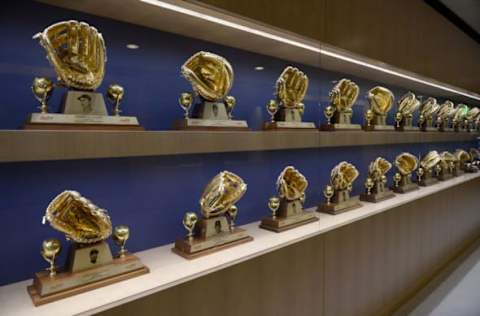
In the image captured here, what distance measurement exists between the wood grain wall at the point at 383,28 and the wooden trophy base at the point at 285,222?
2.30 feet

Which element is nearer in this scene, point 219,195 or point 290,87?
point 219,195

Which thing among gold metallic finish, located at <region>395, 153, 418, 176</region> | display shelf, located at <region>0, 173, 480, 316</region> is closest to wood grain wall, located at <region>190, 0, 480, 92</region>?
gold metallic finish, located at <region>395, 153, 418, 176</region>

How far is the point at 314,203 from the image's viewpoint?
1.71 m

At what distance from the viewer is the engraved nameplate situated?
29.3 inches

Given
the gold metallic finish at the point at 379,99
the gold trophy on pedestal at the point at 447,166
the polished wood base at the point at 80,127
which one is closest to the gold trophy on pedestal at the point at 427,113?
the gold trophy on pedestal at the point at 447,166

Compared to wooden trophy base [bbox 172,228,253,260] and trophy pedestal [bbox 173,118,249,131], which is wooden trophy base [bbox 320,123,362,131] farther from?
wooden trophy base [bbox 172,228,253,260]

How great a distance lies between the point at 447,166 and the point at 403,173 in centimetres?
85

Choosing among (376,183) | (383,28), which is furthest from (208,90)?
(376,183)

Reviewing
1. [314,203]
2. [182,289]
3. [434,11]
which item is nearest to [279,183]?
[314,203]

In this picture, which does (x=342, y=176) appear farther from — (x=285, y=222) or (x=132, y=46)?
(x=132, y=46)

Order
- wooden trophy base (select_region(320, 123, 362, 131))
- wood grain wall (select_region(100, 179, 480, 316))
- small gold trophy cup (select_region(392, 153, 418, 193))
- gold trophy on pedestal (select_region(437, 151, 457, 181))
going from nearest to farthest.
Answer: wood grain wall (select_region(100, 179, 480, 316))
wooden trophy base (select_region(320, 123, 362, 131))
small gold trophy cup (select_region(392, 153, 418, 193))
gold trophy on pedestal (select_region(437, 151, 457, 181))

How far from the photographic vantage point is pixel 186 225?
1.07 m

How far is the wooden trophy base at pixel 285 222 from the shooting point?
50.6 inches

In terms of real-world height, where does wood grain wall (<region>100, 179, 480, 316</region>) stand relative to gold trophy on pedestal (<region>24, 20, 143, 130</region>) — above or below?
below
